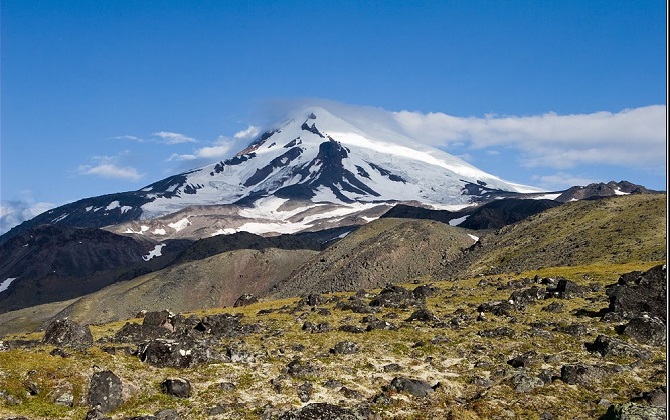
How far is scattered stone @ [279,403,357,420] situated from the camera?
2458 centimetres

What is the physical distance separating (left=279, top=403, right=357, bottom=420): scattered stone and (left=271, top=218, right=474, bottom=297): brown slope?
11750cm

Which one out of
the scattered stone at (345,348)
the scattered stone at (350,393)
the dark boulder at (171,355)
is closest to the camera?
the scattered stone at (350,393)

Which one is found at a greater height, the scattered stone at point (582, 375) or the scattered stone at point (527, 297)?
the scattered stone at point (527, 297)

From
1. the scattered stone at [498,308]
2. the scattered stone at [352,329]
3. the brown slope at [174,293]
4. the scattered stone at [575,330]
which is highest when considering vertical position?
the scattered stone at [498,308]

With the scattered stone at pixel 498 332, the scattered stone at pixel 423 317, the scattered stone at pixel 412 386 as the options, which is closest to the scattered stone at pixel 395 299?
the scattered stone at pixel 423 317

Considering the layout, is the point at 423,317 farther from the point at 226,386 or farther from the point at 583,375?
the point at 226,386

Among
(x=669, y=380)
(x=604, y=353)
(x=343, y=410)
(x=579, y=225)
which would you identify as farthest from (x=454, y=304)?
(x=579, y=225)

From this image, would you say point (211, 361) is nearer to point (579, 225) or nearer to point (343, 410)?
point (343, 410)

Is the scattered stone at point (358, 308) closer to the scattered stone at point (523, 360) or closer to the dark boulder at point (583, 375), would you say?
the scattered stone at point (523, 360)

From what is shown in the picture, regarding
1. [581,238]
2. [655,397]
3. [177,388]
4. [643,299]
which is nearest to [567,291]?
[643,299]

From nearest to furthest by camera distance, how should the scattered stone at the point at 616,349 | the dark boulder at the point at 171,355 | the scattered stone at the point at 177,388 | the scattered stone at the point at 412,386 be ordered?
the scattered stone at the point at 177,388
the scattered stone at the point at 412,386
the dark boulder at the point at 171,355
the scattered stone at the point at 616,349

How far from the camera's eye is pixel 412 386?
99.0ft

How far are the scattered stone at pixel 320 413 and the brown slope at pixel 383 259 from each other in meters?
117

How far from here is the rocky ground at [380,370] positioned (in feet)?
88.1
